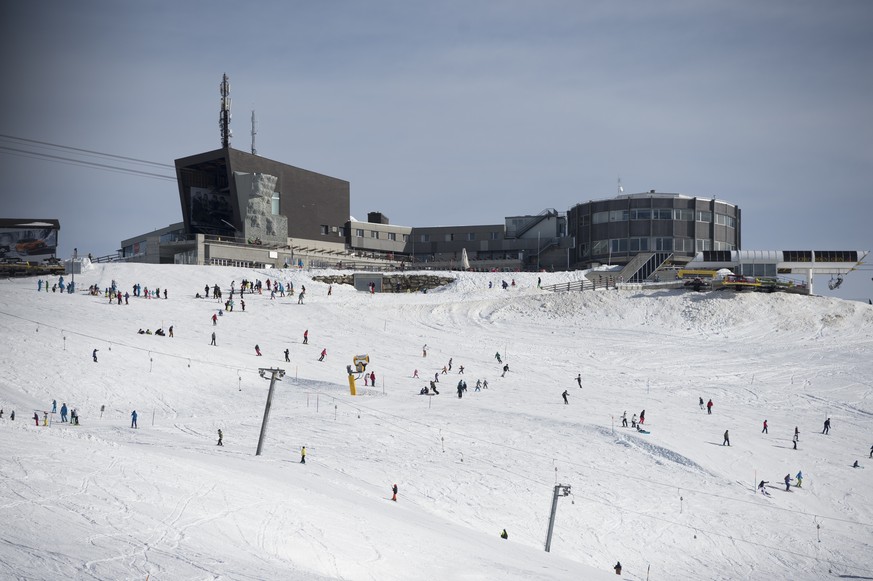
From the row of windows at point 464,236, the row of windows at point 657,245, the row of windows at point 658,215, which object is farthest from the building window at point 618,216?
the row of windows at point 464,236

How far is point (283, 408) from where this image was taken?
132 feet

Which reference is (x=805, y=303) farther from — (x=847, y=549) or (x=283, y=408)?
(x=283, y=408)

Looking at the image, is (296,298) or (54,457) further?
(296,298)

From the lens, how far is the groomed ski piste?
67.9ft

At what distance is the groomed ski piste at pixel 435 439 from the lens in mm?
20703

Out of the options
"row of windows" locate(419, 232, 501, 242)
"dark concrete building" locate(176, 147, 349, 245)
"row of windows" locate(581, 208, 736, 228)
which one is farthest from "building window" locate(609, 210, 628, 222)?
"dark concrete building" locate(176, 147, 349, 245)

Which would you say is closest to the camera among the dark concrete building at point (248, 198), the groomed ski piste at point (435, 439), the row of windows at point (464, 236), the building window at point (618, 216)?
the groomed ski piste at point (435, 439)

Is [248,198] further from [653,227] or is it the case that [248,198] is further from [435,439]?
[435,439]

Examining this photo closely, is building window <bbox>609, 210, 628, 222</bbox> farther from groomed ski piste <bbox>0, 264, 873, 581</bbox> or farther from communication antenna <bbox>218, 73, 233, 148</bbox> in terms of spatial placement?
communication antenna <bbox>218, 73, 233, 148</bbox>

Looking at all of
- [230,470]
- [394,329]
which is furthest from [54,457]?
[394,329]

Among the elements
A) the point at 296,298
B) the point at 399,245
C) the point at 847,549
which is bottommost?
the point at 847,549

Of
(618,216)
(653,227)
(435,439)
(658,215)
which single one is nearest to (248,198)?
(618,216)

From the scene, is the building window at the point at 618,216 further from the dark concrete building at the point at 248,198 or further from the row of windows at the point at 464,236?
the dark concrete building at the point at 248,198

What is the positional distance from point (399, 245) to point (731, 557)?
8626 centimetres
